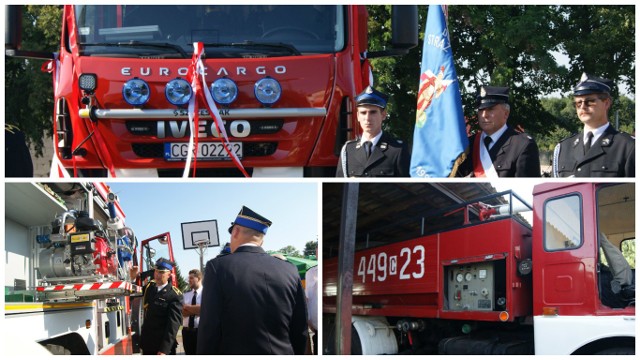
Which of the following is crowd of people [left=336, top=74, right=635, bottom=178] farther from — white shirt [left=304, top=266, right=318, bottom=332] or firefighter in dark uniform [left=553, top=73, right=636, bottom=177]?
white shirt [left=304, top=266, right=318, bottom=332]

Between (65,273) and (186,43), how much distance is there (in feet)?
7.33

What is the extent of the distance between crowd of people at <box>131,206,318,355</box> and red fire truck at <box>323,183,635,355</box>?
0.74 ft

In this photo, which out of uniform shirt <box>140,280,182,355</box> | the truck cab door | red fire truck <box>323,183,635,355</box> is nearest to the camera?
uniform shirt <box>140,280,182,355</box>

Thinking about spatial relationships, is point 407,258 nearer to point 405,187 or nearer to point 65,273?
point 405,187

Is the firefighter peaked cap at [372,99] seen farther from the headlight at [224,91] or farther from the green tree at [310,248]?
the green tree at [310,248]

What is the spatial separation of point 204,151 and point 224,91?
1.69ft

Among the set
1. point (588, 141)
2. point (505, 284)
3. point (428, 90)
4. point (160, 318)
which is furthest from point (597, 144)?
point (160, 318)

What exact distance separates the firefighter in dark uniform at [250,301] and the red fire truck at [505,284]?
0.26 m

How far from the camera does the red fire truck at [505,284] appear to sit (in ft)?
14.6

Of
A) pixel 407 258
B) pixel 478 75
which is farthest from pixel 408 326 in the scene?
pixel 478 75

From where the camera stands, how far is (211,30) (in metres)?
6.44

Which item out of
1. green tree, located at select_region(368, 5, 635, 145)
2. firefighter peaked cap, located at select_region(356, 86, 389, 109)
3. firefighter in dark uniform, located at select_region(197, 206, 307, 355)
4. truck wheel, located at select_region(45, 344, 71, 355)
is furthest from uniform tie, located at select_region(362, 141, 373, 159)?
green tree, located at select_region(368, 5, 635, 145)

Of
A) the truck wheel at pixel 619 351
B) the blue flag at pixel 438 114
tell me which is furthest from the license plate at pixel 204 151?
the truck wheel at pixel 619 351

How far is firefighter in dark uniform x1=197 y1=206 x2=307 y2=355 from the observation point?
3635 mm
